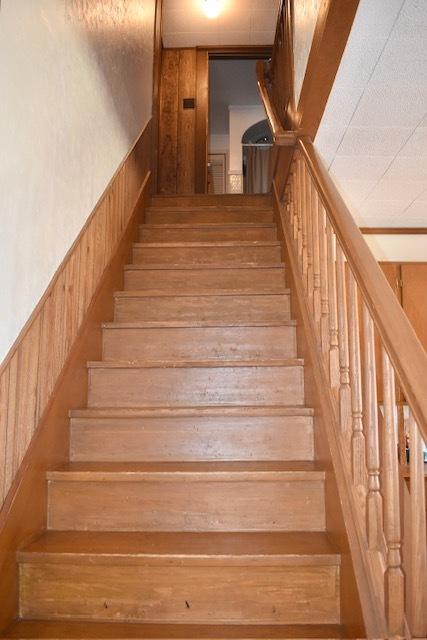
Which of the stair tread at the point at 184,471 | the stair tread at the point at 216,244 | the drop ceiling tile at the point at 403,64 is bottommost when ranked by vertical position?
the stair tread at the point at 184,471

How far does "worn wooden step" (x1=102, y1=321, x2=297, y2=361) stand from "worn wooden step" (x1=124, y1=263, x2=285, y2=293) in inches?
19.2

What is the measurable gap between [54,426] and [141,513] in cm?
39

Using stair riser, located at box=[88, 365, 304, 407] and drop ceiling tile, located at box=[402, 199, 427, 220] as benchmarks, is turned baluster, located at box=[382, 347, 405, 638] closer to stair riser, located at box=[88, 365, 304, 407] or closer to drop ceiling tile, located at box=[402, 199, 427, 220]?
stair riser, located at box=[88, 365, 304, 407]

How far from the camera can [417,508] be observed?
96 centimetres

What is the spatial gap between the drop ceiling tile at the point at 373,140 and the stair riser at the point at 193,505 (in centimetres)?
169

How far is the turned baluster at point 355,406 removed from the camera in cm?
129

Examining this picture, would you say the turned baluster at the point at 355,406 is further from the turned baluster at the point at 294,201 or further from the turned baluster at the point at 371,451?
the turned baluster at the point at 294,201

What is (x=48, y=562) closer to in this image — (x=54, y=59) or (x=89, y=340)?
(x=89, y=340)

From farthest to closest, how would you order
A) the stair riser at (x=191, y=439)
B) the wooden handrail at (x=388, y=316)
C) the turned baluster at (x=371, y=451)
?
the stair riser at (x=191, y=439) < the turned baluster at (x=371, y=451) < the wooden handrail at (x=388, y=316)

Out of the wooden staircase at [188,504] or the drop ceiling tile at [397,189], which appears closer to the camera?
the wooden staircase at [188,504]

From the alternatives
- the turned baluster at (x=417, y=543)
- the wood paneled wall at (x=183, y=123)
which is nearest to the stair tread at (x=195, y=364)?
the turned baluster at (x=417, y=543)

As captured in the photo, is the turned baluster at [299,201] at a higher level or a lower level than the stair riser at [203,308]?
higher

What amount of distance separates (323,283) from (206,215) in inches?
74.7

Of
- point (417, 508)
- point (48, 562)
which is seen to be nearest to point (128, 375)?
point (48, 562)
